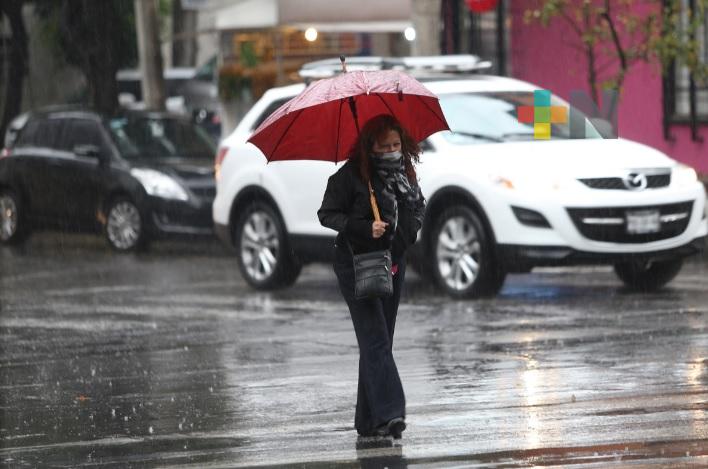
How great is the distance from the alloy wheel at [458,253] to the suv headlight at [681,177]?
1568 mm

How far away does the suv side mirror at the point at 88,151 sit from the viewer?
67.4ft

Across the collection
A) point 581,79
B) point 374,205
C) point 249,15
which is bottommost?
point 581,79

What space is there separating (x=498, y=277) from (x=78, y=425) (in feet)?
18.5

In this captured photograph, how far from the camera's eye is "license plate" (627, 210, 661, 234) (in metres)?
13.4

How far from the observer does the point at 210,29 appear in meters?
29.7

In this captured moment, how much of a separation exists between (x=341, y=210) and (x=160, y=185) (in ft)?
39.3

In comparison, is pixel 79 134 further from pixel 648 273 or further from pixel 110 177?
pixel 648 273

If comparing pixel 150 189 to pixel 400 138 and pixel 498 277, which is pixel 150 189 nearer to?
pixel 498 277

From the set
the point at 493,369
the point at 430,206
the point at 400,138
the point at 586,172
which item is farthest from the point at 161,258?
the point at 400,138

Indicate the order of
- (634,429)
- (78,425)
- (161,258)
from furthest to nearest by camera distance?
1. (161,258)
2. (78,425)
3. (634,429)

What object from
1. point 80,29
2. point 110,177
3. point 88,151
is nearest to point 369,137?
point 110,177

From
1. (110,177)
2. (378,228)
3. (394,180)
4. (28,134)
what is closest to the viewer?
(378,228)

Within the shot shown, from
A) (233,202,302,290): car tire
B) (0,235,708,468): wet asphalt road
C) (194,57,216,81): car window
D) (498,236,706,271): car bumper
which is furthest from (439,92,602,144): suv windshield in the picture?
(194,57,216,81): car window

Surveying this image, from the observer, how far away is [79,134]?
831 inches
